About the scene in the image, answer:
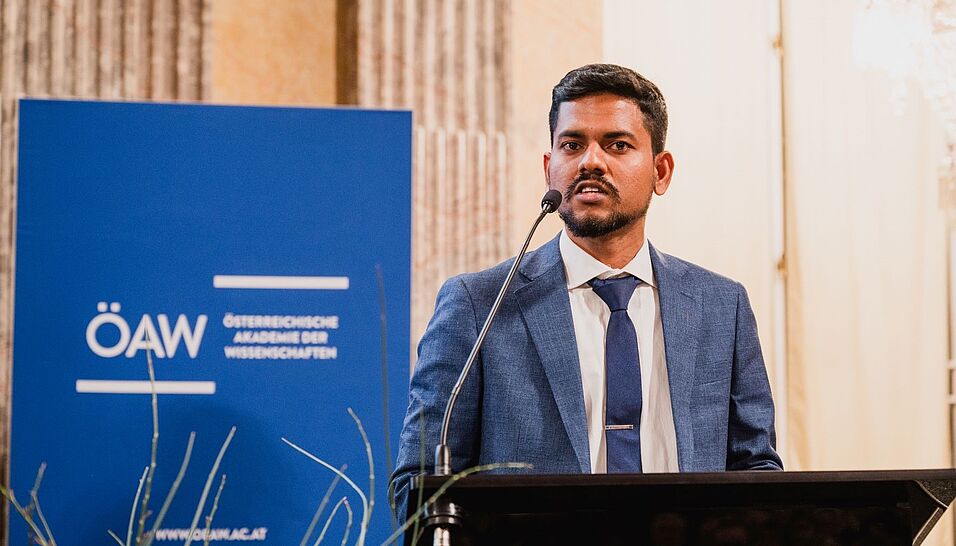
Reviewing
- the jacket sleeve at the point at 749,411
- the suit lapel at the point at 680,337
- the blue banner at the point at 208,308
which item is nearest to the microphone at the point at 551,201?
the suit lapel at the point at 680,337

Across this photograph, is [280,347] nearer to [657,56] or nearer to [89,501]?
[89,501]

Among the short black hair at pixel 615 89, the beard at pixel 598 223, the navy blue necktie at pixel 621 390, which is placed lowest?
the navy blue necktie at pixel 621 390

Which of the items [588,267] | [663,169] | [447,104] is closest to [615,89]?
[663,169]

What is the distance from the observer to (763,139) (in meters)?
4.70

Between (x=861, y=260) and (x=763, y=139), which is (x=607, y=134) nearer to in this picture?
(x=763, y=139)

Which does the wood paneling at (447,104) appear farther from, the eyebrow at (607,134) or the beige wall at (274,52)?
the eyebrow at (607,134)

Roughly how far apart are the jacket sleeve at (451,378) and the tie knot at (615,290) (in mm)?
261

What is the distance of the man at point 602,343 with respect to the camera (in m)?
2.15

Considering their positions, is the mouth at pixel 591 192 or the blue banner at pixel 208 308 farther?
the blue banner at pixel 208 308

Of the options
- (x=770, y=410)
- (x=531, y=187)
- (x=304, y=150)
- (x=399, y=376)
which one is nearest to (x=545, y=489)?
(x=770, y=410)

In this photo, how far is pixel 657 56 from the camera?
473 cm

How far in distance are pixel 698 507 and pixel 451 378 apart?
2.24 ft

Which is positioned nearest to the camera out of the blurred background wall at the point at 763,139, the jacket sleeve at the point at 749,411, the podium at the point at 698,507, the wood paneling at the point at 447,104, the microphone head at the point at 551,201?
the podium at the point at 698,507

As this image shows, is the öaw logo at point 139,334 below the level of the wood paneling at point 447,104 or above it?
below
